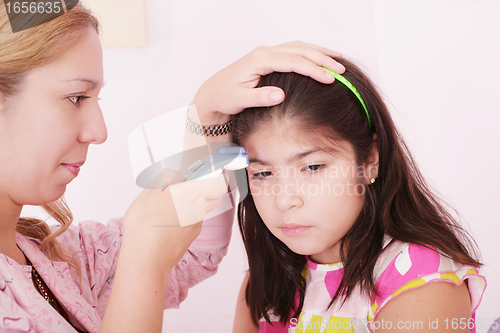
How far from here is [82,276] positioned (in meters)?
0.94

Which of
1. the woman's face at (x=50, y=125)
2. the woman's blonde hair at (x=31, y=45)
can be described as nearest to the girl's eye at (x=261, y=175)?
the woman's face at (x=50, y=125)

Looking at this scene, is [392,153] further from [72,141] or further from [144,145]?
[72,141]

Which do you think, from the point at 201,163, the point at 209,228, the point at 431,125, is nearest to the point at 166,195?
the point at 201,163

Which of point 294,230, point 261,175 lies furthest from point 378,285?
point 261,175

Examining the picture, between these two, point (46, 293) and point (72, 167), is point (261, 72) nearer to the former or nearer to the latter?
point (72, 167)

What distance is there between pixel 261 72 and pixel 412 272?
45 cm

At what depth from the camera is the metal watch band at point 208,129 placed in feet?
3.01

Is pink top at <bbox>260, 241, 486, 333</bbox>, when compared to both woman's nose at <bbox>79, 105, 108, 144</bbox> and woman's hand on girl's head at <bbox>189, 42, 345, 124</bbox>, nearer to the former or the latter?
→ woman's hand on girl's head at <bbox>189, 42, 345, 124</bbox>

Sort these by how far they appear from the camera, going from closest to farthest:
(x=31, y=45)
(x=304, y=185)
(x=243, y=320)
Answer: (x=31, y=45) < (x=304, y=185) < (x=243, y=320)

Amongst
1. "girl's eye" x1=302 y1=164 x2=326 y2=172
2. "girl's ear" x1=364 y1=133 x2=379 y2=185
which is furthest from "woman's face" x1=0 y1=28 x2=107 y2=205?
"girl's ear" x1=364 y1=133 x2=379 y2=185

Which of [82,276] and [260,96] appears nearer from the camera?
[260,96]

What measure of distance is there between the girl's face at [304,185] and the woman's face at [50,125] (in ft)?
1.05

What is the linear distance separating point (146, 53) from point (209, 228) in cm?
70

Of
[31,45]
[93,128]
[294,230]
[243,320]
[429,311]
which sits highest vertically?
[31,45]
